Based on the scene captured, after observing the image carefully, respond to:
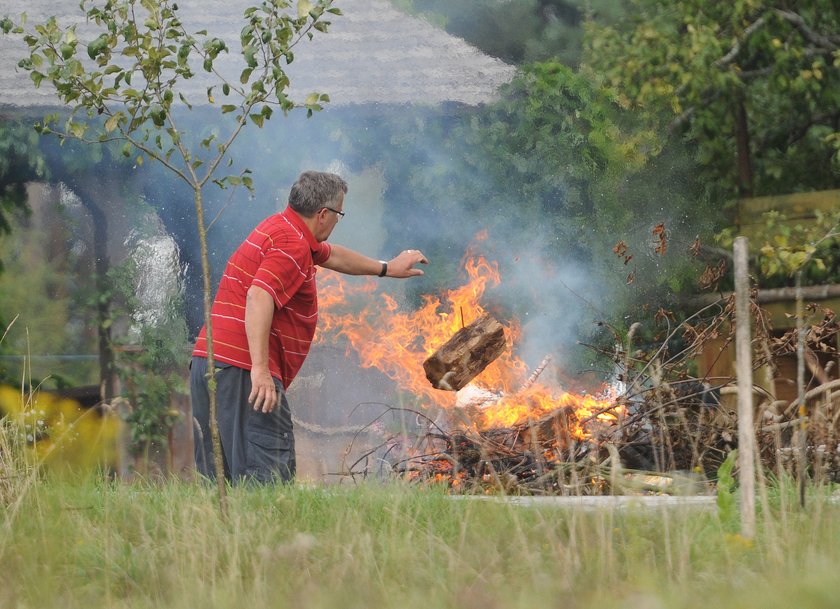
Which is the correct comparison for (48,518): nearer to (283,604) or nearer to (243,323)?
(243,323)

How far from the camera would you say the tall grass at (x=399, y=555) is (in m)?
3.13

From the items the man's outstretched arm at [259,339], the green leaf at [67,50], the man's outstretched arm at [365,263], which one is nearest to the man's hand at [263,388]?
the man's outstretched arm at [259,339]

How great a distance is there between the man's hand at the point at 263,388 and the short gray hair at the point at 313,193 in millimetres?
808

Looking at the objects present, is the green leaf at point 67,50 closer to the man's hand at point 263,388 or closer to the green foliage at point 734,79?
the man's hand at point 263,388

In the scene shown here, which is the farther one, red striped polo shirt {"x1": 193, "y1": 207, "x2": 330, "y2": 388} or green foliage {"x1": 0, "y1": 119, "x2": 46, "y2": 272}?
green foliage {"x1": 0, "y1": 119, "x2": 46, "y2": 272}

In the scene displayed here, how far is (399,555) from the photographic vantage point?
3.58m

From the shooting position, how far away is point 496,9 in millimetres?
10352

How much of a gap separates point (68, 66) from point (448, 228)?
15.4 feet

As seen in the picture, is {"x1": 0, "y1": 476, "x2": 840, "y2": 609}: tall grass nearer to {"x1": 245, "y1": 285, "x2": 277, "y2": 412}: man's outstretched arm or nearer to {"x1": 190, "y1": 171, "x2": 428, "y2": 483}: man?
{"x1": 245, "y1": 285, "x2": 277, "y2": 412}: man's outstretched arm

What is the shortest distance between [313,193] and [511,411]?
2384mm

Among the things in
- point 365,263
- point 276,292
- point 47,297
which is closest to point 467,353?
point 365,263

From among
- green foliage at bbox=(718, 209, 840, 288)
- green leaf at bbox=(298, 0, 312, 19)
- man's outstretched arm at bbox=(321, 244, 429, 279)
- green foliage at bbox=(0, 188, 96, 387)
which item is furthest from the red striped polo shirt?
green foliage at bbox=(0, 188, 96, 387)

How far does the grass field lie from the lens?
3.12m

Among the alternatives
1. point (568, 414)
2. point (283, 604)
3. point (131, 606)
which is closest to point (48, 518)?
point (131, 606)
